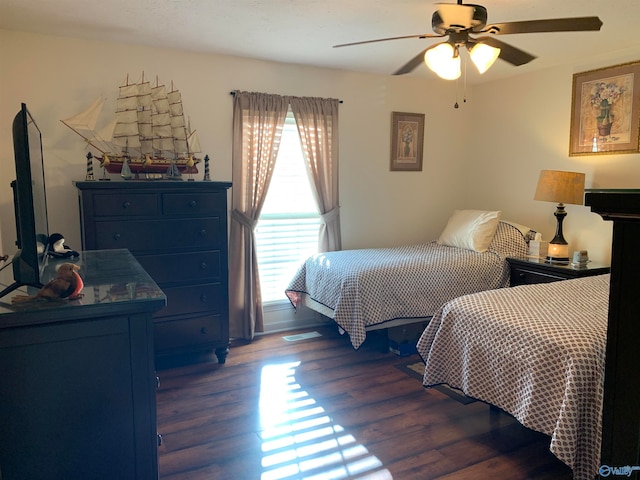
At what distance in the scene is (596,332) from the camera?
81.7 inches

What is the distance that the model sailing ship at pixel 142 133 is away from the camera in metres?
3.29

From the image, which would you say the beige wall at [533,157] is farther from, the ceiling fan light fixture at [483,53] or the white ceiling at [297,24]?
the ceiling fan light fixture at [483,53]

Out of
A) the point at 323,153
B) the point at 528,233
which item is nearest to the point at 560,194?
the point at 528,233

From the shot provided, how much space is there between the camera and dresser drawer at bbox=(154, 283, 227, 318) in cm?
338

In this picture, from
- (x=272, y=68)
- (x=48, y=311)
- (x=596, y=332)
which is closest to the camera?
(x=48, y=311)

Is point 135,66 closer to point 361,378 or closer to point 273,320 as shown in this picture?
point 273,320

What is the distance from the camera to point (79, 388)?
4.24 ft

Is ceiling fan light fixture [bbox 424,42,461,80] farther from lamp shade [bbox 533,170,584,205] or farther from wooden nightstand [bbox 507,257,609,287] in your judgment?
wooden nightstand [bbox 507,257,609,287]

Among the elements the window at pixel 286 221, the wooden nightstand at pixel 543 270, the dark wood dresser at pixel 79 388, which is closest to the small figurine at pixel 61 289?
the dark wood dresser at pixel 79 388

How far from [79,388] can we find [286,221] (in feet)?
10.3

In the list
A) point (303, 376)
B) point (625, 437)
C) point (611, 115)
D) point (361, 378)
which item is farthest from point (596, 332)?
point (611, 115)

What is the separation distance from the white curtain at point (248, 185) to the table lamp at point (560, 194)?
227cm

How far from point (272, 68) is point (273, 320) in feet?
7.33

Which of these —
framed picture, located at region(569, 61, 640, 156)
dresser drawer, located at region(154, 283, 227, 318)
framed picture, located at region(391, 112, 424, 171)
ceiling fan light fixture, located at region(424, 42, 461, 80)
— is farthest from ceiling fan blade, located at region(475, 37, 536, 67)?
dresser drawer, located at region(154, 283, 227, 318)
